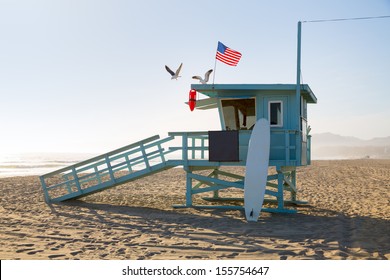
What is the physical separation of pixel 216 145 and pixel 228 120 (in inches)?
44.4

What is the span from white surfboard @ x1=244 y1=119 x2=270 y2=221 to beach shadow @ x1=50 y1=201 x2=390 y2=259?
42 centimetres

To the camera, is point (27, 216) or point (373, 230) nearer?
point (373, 230)

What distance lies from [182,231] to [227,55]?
19.9ft

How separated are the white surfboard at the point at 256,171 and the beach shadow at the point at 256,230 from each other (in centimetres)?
42

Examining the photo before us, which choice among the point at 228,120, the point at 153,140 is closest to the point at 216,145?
the point at 228,120

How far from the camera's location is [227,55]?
13047mm

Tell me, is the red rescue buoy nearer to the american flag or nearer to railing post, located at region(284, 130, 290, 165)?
the american flag

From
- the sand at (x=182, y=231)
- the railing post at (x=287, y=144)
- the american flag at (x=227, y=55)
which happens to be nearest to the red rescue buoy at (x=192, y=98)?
the american flag at (x=227, y=55)

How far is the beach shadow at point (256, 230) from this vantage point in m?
7.69

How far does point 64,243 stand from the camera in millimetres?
8352

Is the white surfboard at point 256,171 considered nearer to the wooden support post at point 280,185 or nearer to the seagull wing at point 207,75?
the wooden support post at point 280,185

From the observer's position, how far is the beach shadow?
7.69 metres

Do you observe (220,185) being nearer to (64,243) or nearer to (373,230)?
(373,230)

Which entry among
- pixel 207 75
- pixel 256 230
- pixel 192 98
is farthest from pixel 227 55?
pixel 256 230
